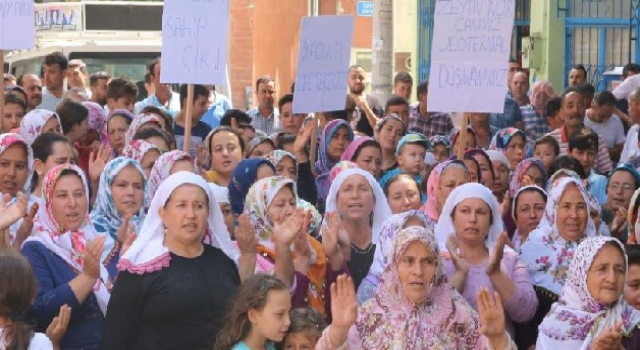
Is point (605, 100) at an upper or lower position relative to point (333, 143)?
upper

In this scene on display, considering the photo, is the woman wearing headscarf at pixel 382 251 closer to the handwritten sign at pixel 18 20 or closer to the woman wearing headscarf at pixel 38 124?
Result: the woman wearing headscarf at pixel 38 124

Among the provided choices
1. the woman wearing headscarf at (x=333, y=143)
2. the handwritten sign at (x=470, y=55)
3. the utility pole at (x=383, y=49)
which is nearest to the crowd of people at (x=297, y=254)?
the handwritten sign at (x=470, y=55)

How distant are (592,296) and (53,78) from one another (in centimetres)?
805

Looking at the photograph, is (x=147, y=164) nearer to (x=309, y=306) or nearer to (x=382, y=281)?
(x=309, y=306)

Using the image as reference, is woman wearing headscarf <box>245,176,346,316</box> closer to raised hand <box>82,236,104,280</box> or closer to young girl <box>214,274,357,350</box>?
young girl <box>214,274,357,350</box>

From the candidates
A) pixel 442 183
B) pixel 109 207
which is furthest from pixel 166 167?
pixel 442 183

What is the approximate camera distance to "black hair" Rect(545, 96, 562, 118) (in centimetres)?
1433

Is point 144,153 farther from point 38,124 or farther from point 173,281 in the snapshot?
point 173,281

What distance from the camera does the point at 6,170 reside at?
8.76 m

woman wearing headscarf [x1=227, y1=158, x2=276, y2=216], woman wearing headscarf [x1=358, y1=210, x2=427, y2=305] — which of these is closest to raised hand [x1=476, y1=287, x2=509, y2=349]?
woman wearing headscarf [x1=358, y1=210, x2=427, y2=305]

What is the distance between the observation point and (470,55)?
10.7 metres

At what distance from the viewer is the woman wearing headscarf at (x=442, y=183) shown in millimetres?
9152

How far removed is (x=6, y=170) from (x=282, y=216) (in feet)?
5.41

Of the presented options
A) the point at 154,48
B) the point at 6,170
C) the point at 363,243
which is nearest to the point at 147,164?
the point at 6,170
